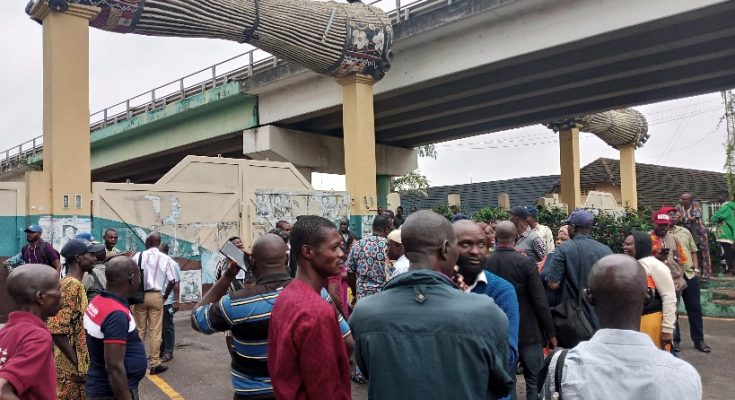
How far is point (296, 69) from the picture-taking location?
16906 mm

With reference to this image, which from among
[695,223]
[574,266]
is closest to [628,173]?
[695,223]

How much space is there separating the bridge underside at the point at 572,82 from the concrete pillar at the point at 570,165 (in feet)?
13.6

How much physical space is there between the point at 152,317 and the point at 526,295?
15.5ft

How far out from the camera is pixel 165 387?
20.8ft

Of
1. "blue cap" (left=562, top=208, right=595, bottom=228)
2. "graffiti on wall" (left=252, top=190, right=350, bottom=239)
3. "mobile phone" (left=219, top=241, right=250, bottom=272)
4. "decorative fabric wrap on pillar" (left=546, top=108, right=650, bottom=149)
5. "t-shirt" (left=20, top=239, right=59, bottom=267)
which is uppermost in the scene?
"decorative fabric wrap on pillar" (left=546, top=108, right=650, bottom=149)

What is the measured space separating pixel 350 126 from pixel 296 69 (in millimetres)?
2963

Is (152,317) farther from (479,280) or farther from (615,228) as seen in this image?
(615,228)

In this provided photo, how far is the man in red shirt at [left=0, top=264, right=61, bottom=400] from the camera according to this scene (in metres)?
2.34

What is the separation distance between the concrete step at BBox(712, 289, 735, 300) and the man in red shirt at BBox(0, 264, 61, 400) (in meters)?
10.9

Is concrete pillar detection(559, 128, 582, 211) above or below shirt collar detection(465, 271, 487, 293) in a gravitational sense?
above

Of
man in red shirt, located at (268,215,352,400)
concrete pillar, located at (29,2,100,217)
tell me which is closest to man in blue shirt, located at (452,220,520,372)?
man in red shirt, located at (268,215,352,400)

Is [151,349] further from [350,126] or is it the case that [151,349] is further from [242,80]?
[242,80]

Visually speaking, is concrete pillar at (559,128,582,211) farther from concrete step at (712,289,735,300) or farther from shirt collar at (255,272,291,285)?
shirt collar at (255,272,291,285)

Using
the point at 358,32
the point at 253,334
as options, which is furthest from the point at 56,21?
the point at 253,334
